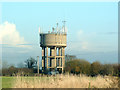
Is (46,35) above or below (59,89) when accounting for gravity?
above

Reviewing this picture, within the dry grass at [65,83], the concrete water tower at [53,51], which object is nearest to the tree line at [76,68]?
the concrete water tower at [53,51]

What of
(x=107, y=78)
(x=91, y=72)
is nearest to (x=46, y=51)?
(x=91, y=72)

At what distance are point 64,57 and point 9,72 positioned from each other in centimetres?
983

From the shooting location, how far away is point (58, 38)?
35.8m

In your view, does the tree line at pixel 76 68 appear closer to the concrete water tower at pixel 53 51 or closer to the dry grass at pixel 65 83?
the concrete water tower at pixel 53 51

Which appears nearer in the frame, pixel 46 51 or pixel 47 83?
pixel 47 83

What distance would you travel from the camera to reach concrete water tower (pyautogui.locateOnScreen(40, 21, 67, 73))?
34625 mm

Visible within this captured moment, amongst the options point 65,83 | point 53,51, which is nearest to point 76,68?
point 53,51

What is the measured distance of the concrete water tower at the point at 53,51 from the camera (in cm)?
3462

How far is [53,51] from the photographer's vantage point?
3538 cm

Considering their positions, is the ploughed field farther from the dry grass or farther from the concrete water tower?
the concrete water tower

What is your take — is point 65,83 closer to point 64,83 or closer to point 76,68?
point 64,83

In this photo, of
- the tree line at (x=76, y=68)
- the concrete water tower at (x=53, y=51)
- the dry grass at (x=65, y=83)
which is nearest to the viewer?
the dry grass at (x=65, y=83)

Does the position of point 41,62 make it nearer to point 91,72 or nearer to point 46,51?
point 46,51
